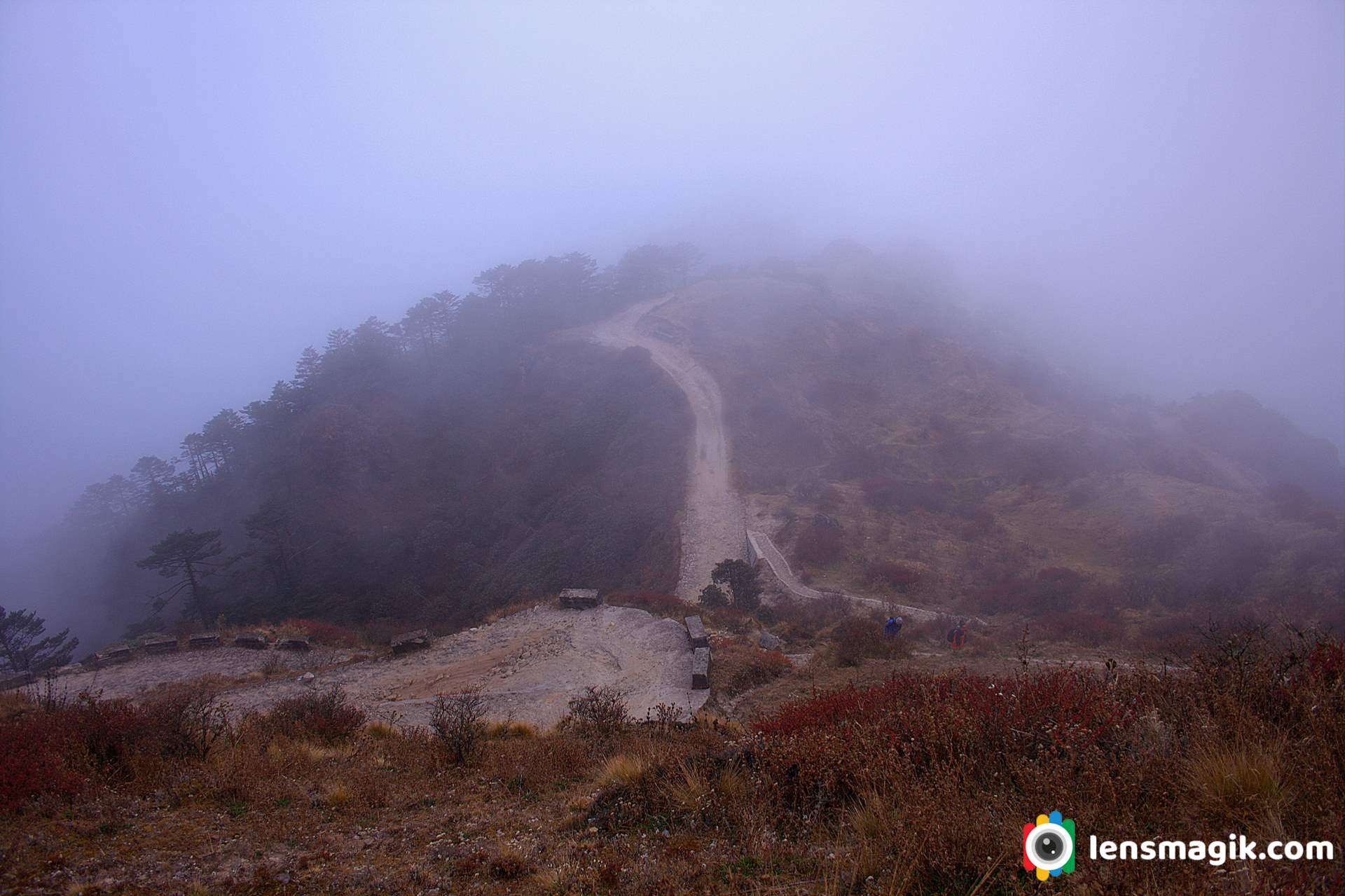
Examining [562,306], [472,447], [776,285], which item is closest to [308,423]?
[472,447]

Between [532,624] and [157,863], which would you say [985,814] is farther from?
[532,624]

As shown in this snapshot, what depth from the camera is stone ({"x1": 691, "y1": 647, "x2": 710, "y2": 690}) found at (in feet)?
37.0

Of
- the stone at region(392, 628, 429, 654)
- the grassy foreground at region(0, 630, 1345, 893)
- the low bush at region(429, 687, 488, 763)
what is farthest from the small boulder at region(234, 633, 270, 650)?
the low bush at region(429, 687, 488, 763)

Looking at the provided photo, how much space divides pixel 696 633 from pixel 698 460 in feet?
62.2

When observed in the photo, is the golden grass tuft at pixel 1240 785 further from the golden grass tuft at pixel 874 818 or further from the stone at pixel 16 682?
the stone at pixel 16 682

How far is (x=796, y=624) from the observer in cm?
1664

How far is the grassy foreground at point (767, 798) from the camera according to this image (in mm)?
3107

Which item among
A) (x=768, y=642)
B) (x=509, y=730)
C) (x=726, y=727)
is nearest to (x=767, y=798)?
(x=726, y=727)

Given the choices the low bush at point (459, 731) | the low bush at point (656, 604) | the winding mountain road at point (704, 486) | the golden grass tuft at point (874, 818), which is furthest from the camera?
the winding mountain road at point (704, 486)

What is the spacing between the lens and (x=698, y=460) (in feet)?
106

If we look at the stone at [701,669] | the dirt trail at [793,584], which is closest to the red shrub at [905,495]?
the dirt trail at [793,584]

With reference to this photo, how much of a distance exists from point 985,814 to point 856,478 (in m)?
28.8

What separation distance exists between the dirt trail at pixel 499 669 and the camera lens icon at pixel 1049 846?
7.74m

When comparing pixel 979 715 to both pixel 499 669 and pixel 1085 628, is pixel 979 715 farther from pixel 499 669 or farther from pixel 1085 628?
pixel 1085 628
